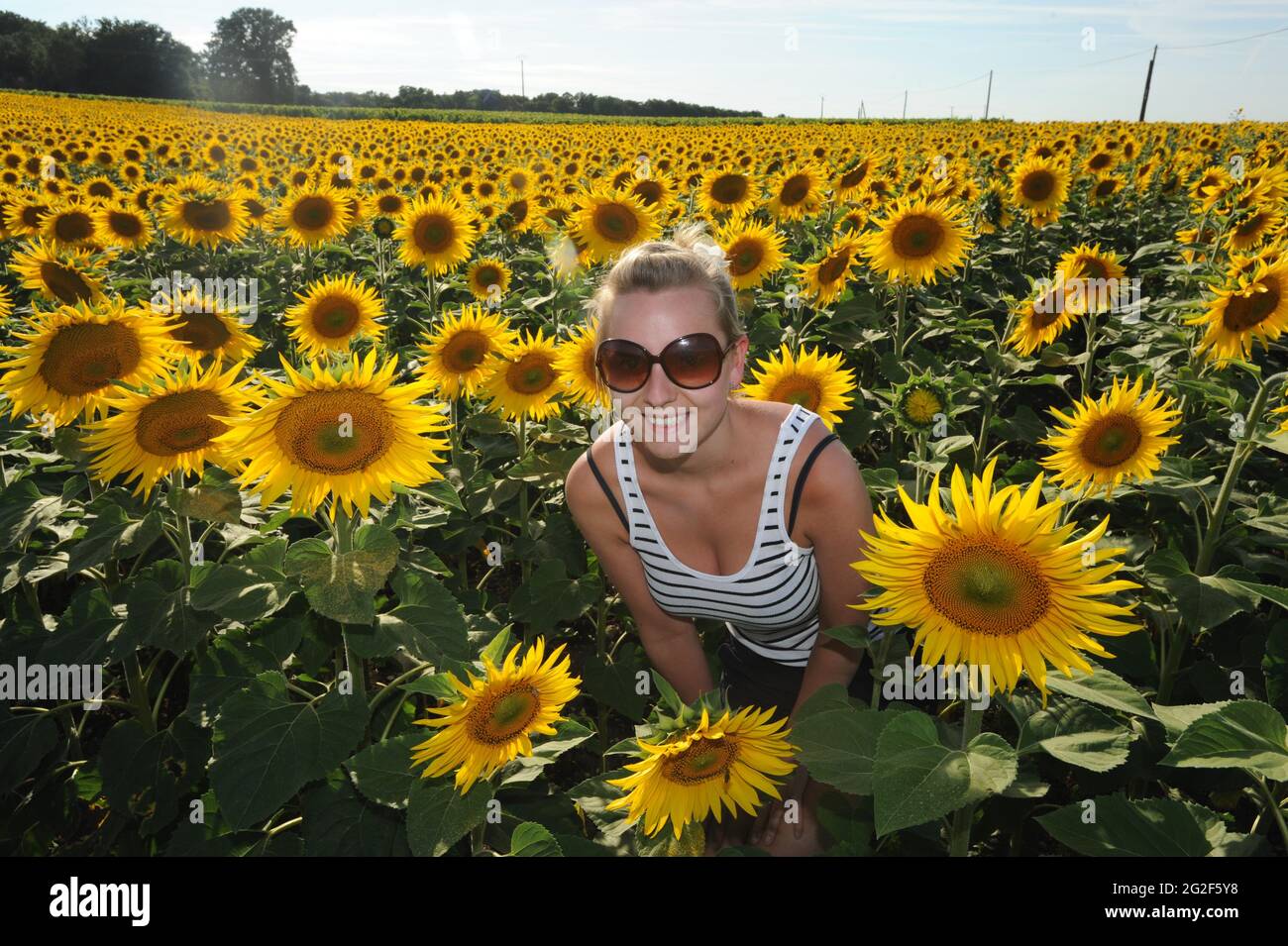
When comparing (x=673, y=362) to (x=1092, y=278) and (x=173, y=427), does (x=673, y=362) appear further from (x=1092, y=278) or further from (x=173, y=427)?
(x=1092, y=278)

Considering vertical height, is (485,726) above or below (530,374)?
below

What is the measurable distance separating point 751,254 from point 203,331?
3.94 metres

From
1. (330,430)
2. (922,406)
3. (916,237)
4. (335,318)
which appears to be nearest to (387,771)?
(330,430)

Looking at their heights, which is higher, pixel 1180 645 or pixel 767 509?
pixel 767 509

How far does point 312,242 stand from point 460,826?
8.06 m

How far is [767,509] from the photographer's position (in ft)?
9.30

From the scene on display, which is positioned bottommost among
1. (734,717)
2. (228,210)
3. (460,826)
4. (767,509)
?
(460,826)

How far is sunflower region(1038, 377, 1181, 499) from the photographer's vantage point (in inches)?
120

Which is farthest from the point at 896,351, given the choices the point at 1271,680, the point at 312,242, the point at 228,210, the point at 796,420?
the point at 228,210

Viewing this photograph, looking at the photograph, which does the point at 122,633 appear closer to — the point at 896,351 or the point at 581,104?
the point at 896,351

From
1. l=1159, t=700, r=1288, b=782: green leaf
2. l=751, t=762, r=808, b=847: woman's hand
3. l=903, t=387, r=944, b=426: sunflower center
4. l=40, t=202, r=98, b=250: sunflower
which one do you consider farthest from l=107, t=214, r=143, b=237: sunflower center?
l=1159, t=700, r=1288, b=782: green leaf

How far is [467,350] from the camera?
14.5 ft

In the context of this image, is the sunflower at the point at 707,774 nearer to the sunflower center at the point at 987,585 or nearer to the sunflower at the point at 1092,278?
the sunflower center at the point at 987,585

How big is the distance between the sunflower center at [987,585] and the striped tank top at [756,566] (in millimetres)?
1021
